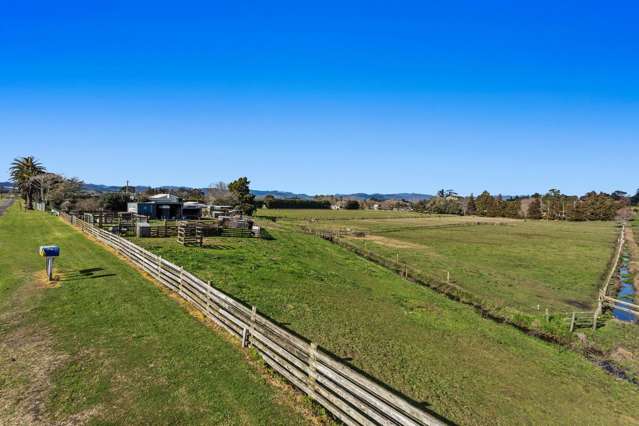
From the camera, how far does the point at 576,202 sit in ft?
463

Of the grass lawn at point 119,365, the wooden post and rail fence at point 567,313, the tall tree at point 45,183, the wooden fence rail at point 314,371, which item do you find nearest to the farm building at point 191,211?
the wooden post and rail fence at point 567,313

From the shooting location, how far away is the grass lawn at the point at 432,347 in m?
11.1

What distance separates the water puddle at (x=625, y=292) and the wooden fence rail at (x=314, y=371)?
21.3 meters

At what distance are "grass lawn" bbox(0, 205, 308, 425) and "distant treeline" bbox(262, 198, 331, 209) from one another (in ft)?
435

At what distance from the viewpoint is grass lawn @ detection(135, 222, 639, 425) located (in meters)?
11.1

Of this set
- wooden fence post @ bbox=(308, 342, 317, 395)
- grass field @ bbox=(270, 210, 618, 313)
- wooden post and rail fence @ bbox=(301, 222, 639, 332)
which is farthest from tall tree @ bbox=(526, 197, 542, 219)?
wooden fence post @ bbox=(308, 342, 317, 395)

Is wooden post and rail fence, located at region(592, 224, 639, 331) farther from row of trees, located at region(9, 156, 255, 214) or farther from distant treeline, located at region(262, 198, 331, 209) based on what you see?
distant treeline, located at region(262, 198, 331, 209)

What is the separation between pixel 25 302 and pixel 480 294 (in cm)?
2651

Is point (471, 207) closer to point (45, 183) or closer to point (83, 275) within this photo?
point (45, 183)

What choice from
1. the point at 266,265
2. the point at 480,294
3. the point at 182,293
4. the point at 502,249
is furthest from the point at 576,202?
the point at 182,293

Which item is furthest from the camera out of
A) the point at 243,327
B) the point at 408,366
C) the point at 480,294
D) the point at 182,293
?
the point at 480,294

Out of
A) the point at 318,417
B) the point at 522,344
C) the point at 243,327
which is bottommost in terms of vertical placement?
the point at 522,344

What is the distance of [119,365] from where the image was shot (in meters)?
10.1

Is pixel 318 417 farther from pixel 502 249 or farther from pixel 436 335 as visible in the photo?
pixel 502 249
